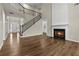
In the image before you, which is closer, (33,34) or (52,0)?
(52,0)

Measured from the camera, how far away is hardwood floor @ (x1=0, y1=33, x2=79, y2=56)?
8.27 ft

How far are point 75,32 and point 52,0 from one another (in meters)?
1.04

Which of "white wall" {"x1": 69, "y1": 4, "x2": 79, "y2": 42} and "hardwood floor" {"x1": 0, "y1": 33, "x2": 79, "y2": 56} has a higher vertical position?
"white wall" {"x1": 69, "y1": 4, "x2": 79, "y2": 42}

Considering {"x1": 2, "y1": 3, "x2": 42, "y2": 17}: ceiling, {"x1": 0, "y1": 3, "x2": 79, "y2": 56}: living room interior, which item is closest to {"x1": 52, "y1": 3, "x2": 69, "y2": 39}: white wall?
{"x1": 0, "y1": 3, "x2": 79, "y2": 56}: living room interior

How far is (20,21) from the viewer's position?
2727 mm

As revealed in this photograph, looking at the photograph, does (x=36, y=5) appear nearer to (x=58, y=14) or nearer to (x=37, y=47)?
(x=58, y=14)

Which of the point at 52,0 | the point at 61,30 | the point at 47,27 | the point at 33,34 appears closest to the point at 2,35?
the point at 33,34

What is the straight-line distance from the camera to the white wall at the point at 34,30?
2.82 m

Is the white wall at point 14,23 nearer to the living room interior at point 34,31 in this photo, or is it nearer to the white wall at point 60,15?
the living room interior at point 34,31

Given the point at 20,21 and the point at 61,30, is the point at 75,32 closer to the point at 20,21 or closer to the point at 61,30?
the point at 61,30

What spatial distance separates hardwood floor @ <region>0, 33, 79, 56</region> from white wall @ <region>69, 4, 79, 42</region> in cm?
23

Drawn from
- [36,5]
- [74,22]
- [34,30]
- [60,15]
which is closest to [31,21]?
[34,30]

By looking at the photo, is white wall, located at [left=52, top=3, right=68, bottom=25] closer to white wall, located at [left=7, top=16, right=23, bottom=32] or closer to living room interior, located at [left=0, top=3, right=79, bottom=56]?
living room interior, located at [left=0, top=3, right=79, bottom=56]

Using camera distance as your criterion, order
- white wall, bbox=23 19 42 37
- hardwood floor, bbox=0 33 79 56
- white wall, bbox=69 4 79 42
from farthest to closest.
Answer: white wall, bbox=23 19 42 37 < white wall, bbox=69 4 79 42 < hardwood floor, bbox=0 33 79 56
